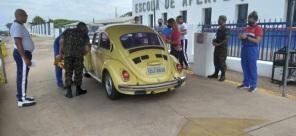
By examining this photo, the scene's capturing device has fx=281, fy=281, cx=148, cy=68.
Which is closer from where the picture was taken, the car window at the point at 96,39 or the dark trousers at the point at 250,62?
the dark trousers at the point at 250,62

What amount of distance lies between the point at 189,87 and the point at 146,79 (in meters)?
1.84

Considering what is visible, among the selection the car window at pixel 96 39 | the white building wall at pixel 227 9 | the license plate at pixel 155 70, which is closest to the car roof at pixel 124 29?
the car window at pixel 96 39

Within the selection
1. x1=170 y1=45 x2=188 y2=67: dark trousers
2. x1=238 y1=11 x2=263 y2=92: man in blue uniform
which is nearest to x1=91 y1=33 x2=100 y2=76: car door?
x1=170 y1=45 x2=188 y2=67: dark trousers

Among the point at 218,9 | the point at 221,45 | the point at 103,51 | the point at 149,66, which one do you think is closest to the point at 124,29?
the point at 103,51

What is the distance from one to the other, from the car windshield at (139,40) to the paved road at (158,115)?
1.20m

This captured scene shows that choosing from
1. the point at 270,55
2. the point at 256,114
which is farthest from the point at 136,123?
the point at 270,55

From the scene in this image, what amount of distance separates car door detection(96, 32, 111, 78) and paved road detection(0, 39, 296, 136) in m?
0.71

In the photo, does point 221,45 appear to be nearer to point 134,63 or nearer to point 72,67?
point 134,63

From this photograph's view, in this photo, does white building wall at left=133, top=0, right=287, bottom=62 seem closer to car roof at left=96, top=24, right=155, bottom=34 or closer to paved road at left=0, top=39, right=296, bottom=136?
car roof at left=96, top=24, right=155, bottom=34

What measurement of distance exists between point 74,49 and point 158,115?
2.47 m

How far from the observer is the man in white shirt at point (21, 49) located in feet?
17.9

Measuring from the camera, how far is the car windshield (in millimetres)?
6395

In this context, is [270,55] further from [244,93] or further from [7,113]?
[7,113]

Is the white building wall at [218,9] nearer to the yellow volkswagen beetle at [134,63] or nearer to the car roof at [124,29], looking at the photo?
the car roof at [124,29]
